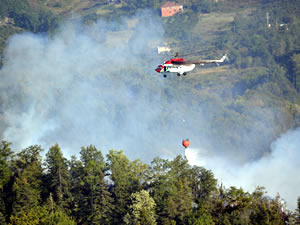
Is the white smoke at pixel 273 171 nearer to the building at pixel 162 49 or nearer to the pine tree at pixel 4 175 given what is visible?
the pine tree at pixel 4 175

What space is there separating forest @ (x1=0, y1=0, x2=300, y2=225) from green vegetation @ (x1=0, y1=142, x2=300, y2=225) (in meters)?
0.13

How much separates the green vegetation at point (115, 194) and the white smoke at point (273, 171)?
635 inches

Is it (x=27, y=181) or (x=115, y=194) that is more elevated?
(x=27, y=181)

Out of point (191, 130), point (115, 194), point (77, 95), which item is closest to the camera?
point (115, 194)

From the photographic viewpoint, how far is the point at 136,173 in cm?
7381

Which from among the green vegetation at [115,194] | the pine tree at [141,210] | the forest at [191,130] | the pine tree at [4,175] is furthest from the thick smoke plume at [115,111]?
the pine tree at [4,175]

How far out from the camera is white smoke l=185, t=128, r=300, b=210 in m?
96.4

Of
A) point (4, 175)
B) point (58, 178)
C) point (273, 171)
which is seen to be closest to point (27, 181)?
point (4, 175)

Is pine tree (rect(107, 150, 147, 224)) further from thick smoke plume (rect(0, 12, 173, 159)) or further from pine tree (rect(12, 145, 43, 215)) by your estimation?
thick smoke plume (rect(0, 12, 173, 159))

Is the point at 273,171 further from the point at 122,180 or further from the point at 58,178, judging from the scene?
the point at 58,178

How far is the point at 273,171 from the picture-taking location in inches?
4050

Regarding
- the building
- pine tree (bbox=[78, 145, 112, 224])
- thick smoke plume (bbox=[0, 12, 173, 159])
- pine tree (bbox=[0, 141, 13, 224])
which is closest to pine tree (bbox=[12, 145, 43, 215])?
pine tree (bbox=[0, 141, 13, 224])

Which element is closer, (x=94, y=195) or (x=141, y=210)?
(x=141, y=210)

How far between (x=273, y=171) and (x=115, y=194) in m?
40.2
